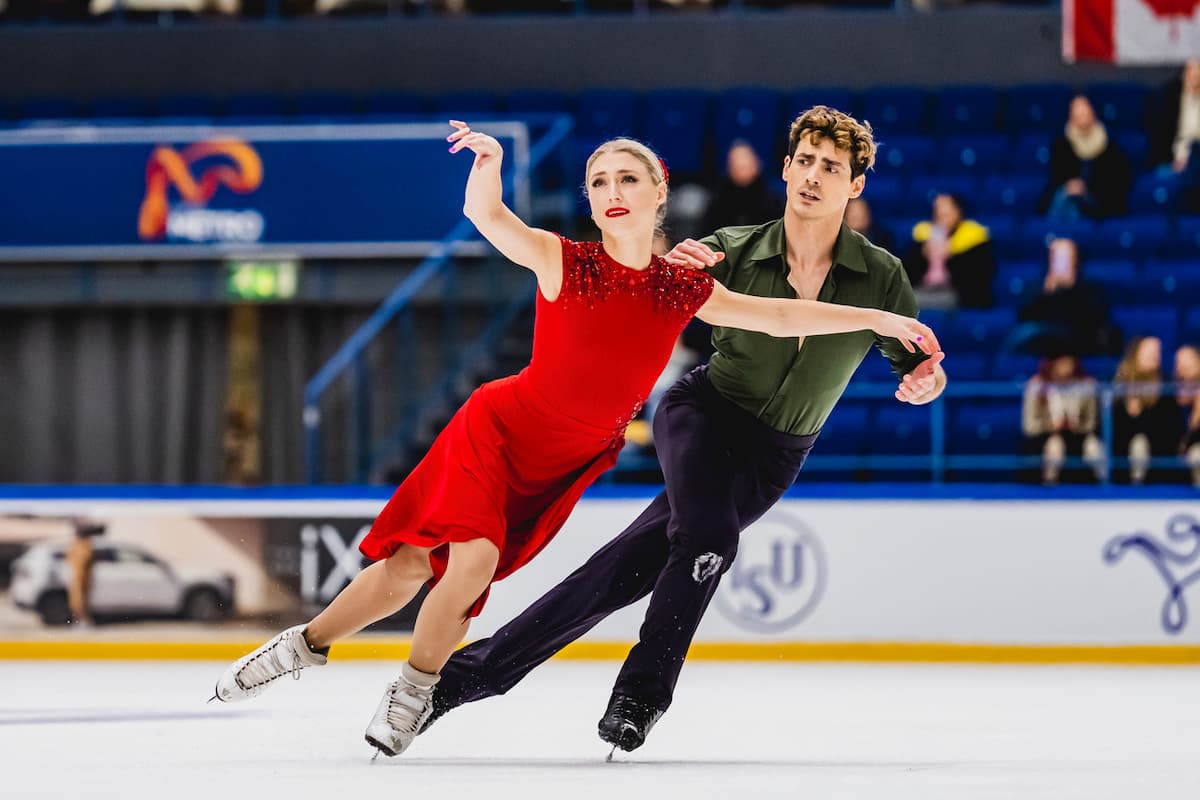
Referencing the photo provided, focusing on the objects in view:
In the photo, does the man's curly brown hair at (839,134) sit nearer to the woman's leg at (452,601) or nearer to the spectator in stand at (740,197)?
the woman's leg at (452,601)

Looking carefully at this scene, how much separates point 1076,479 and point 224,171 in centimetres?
504

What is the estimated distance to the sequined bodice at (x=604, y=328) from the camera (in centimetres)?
380

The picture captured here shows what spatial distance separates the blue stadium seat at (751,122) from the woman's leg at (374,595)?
6.26m

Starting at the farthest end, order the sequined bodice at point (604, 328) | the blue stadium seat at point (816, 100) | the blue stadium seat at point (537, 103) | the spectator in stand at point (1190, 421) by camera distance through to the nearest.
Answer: the blue stadium seat at point (537, 103), the blue stadium seat at point (816, 100), the spectator in stand at point (1190, 421), the sequined bodice at point (604, 328)

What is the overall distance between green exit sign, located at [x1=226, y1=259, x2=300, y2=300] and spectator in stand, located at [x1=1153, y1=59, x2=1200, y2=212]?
16.3ft

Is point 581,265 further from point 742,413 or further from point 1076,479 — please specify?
point 1076,479

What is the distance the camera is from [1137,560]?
23.7 feet

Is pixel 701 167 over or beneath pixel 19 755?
over

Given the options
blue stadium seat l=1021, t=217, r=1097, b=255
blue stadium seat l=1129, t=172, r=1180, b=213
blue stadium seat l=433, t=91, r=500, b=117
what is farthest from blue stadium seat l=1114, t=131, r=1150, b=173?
blue stadium seat l=433, t=91, r=500, b=117

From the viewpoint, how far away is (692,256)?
4.00m

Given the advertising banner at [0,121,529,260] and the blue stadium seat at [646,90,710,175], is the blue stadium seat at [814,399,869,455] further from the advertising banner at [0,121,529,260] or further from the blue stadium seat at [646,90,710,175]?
the advertising banner at [0,121,529,260]

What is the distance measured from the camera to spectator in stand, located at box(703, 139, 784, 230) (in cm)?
829

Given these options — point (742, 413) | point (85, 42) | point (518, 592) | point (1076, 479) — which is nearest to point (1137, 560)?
point (1076, 479)

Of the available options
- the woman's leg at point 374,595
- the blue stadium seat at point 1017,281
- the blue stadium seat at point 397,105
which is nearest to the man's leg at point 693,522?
the woman's leg at point 374,595
